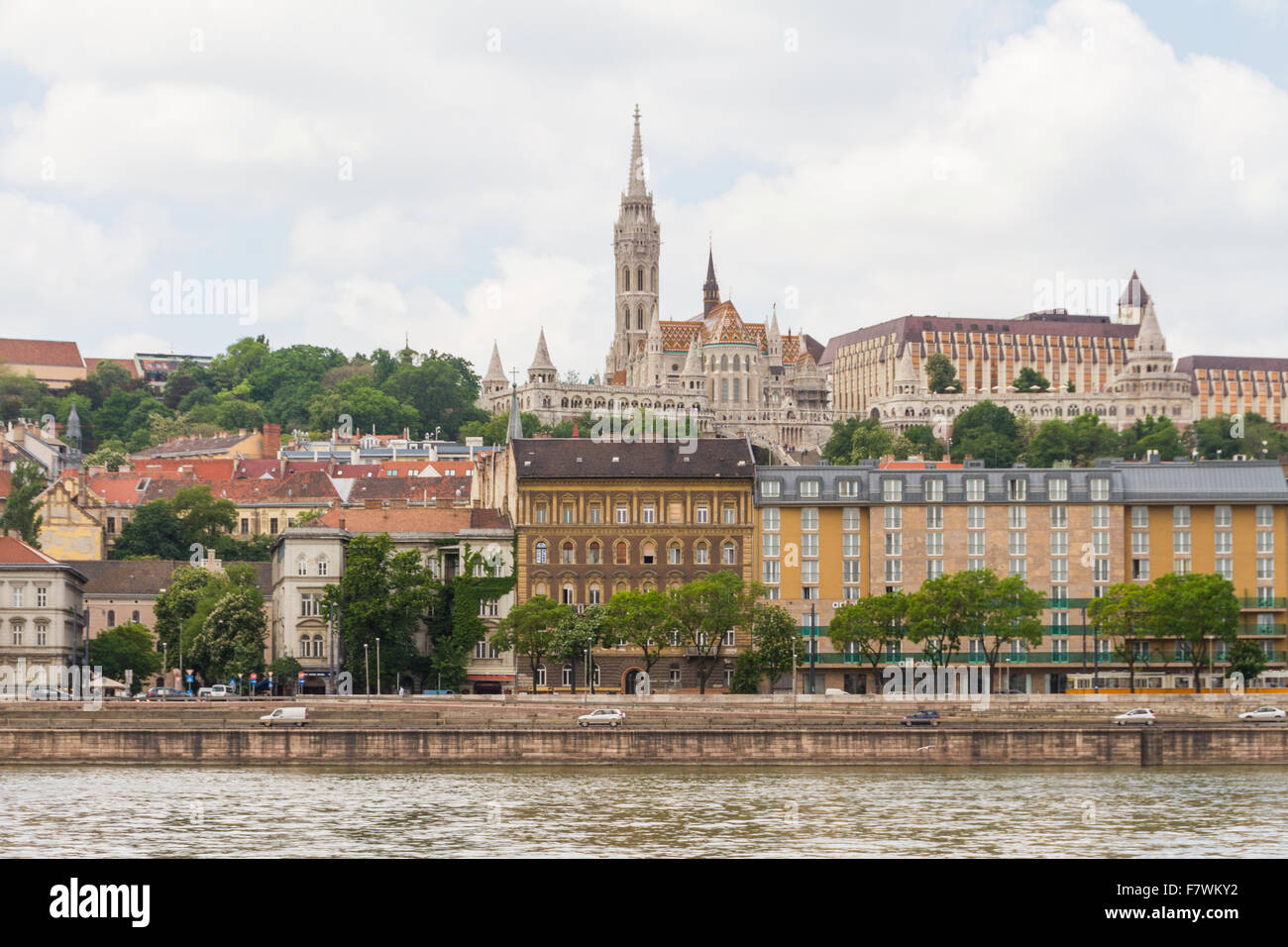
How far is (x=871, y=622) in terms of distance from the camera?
88.4m

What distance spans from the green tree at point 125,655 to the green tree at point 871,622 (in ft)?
118

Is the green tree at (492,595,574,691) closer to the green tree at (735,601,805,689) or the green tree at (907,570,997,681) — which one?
the green tree at (735,601,805,689)

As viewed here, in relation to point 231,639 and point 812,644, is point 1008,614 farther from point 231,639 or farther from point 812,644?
point 231,639

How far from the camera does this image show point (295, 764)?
65.6 meters

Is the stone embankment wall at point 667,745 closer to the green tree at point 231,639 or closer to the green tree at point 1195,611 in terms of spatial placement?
the green tree at point 1195,611

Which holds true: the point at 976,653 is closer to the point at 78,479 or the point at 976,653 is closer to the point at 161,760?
the point at 161,760

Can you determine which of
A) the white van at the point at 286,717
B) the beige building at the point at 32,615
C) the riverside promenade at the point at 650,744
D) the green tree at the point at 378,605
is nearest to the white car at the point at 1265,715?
the riverside promenade at the point at 650,744

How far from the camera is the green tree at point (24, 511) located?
5012 inches

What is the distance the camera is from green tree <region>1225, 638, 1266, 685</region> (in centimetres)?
8806

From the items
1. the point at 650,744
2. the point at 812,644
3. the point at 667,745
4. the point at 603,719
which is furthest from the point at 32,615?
the point at 667,745

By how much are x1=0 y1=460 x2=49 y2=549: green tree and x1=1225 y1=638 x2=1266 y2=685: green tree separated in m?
69.4
